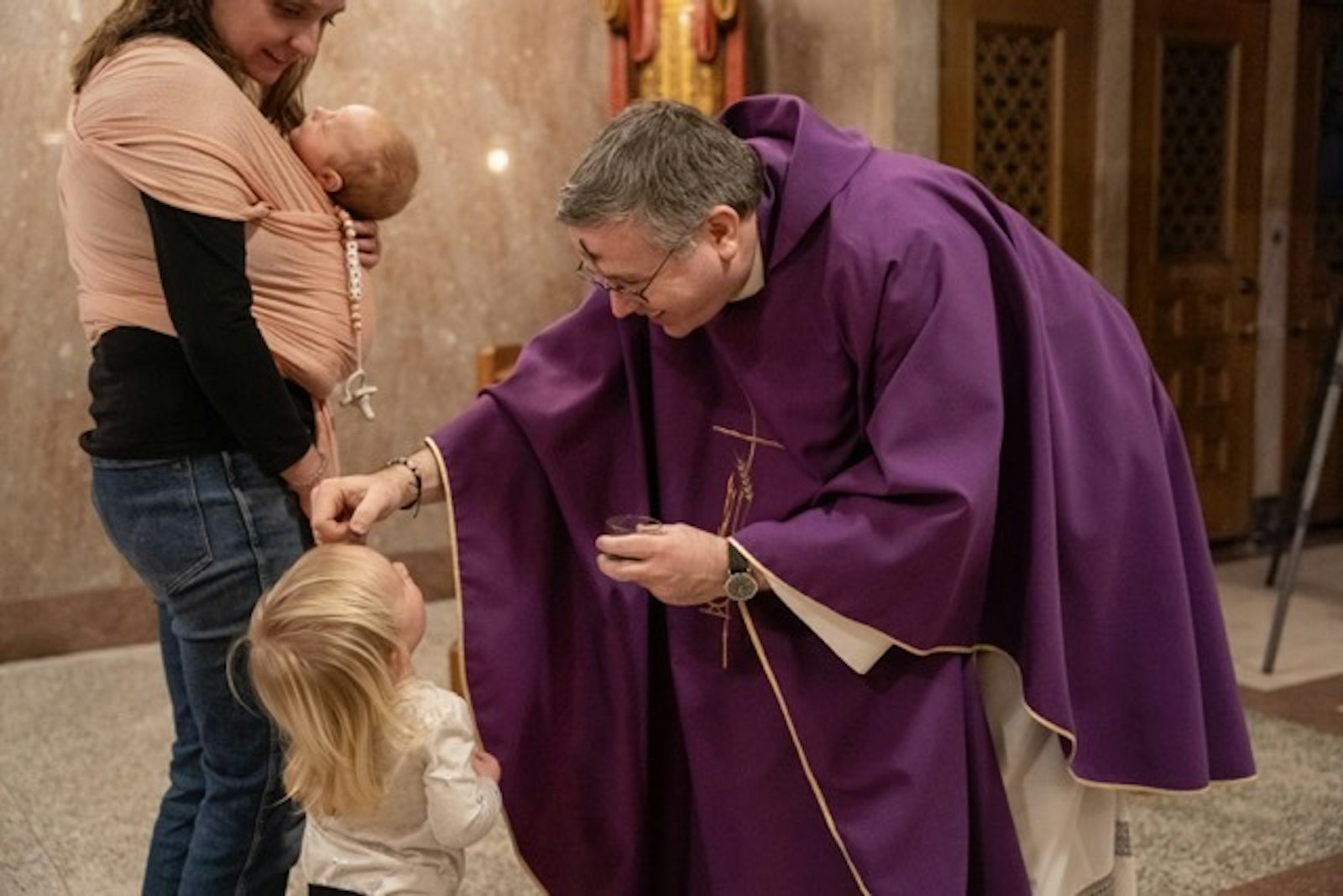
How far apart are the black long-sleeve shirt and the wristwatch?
0.57 meters

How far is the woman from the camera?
1.86 m

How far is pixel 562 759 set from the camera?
7.22 feet

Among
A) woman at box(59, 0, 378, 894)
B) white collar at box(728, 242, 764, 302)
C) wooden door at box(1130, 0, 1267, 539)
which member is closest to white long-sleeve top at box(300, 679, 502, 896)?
woman at box(59, 0, 378, 894)

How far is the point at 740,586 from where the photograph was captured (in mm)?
1779

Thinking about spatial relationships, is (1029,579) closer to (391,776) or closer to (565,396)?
(565,396)

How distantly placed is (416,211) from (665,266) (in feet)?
11.5

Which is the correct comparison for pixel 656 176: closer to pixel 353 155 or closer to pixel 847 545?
pixel 847 545

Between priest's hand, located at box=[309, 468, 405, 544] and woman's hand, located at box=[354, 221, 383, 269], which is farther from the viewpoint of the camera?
woman's hand, located at box=[354, 221, 383, 269]

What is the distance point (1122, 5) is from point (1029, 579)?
3.96m

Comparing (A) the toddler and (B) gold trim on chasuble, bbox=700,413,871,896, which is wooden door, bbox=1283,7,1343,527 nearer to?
(B) gold trim on chasuble, bbox=700,413,871,896

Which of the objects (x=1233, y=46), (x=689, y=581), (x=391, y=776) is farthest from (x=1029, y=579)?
(x=1233, y=46)

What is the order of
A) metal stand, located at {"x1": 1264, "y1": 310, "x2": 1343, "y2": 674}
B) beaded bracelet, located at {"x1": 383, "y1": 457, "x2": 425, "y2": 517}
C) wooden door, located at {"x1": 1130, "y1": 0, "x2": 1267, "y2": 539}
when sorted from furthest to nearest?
wooden door, located at {"x1": 1130, "y1": 0, "x2": 1267, "y2": 539} → metal stand, located at {"x1": 1264, "y1": 310, "x2": 1343, "y2": 674} → beaded bracelet, located at {"x1": 383, "y1": 457, "x2": 425, "y2": 517}

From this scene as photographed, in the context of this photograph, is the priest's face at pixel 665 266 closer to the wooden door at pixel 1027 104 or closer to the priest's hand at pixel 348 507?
the priest's hand at pixel 348 507

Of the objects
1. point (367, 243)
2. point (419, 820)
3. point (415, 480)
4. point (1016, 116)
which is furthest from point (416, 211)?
point (419, 820)
